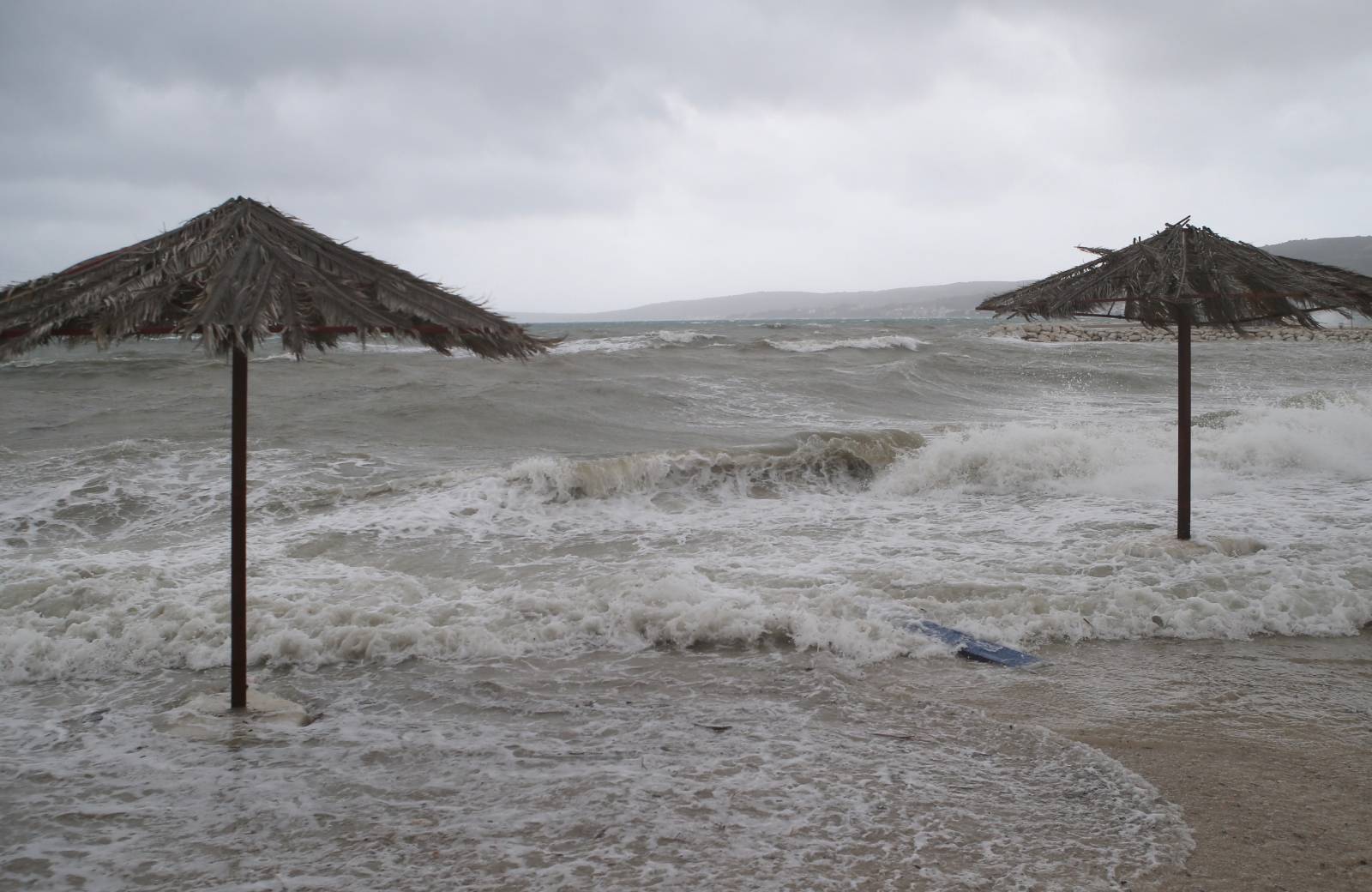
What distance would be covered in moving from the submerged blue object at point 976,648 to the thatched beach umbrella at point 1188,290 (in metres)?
2.86

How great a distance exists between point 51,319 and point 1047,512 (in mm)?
8435

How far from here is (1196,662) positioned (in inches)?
205

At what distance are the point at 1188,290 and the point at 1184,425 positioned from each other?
1206 mm

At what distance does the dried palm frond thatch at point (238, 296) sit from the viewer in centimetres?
369

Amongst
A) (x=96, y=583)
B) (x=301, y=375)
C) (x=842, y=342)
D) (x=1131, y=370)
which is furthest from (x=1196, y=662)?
(x=842, y=342)

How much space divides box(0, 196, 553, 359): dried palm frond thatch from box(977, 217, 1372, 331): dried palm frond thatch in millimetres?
5075

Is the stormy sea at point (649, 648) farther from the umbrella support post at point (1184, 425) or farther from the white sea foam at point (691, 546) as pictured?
the umbrella support post at point (1184, 425)

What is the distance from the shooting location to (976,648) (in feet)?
17.8

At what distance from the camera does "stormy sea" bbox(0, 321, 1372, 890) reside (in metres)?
3.31

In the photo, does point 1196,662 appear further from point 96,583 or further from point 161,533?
point 161,533

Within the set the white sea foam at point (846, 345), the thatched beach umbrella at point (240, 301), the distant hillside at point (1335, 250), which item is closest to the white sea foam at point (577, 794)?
the thatched beach umbrella at point (240, 301)

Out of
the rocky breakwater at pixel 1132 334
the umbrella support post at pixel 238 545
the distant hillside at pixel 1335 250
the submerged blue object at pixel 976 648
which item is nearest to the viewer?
the umbrella support post at pixel 238 545

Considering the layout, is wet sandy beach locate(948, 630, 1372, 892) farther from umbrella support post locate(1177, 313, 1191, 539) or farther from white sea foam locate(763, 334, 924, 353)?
white sea foam locate(763, 334, 924, 353)

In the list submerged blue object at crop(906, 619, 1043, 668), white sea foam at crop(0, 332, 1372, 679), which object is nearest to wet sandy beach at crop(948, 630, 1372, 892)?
submerged blue object at crop(906, 619, 1043, 668)
